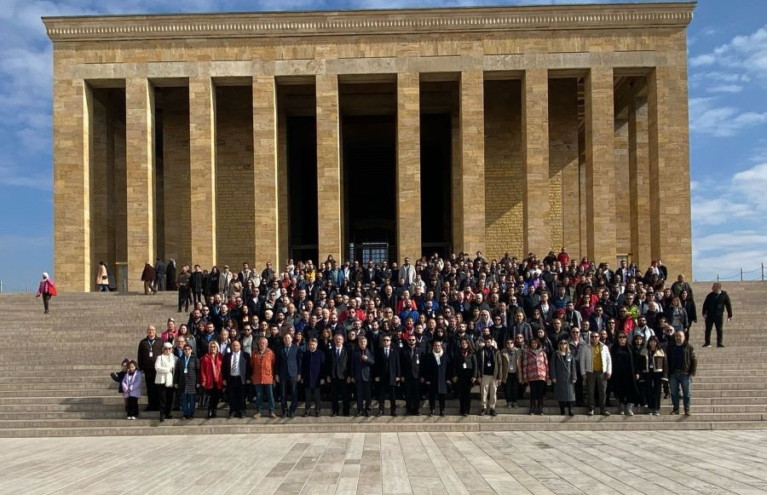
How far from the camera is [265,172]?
Answer: 25.5m

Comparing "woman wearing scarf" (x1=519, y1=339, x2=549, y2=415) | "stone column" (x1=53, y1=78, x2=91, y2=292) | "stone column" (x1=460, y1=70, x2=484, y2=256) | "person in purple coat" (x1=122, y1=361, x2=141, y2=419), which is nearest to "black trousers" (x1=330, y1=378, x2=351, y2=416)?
"woman wearing scarf" (x1=519, y1=339, x2=549, y2=415)

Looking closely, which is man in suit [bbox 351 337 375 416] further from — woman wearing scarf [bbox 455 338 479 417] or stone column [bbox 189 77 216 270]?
stone column [bbox 189 77 216 270]

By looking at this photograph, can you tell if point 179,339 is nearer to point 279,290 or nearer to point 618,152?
point 279,290

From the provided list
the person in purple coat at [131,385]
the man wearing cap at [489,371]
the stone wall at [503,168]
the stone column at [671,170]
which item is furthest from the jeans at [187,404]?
the stone column at [671,170]

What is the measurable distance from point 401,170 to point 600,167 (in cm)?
690

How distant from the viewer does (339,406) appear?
41.9 feet

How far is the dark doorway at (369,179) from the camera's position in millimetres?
32375

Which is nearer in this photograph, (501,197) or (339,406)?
(339,406)

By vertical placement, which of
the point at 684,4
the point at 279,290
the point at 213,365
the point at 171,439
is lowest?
the point at 171,439

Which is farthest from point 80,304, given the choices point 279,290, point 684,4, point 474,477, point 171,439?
point 684,4

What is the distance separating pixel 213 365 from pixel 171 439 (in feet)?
4.88

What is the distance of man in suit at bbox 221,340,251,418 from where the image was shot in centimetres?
1213

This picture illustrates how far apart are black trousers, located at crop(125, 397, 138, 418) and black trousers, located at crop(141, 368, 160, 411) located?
0.32 meters

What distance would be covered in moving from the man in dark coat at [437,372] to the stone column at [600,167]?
1419 centimetres
